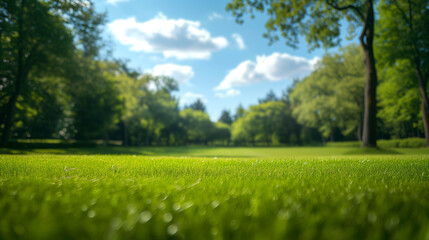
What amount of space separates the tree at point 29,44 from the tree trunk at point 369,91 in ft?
86.5

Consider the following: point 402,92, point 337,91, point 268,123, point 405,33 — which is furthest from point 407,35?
point 268,123

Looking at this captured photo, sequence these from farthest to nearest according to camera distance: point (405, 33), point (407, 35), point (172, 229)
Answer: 1. point (405, 33)
2. point (407, 35)
3. point (172, 229)

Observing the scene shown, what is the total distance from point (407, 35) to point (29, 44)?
37.0m

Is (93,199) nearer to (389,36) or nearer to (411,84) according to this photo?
(389,36)

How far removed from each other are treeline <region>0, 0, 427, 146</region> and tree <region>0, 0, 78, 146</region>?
8 centimetres

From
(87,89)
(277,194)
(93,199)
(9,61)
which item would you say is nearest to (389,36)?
(277,194)

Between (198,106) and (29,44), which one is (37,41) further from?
(198,106)

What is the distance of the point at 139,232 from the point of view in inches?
51.2

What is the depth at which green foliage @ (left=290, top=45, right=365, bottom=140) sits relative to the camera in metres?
41.8

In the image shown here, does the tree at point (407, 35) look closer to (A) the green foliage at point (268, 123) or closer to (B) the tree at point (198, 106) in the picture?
(A) the green foliage at point (268, 123)

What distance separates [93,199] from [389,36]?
29.4 m

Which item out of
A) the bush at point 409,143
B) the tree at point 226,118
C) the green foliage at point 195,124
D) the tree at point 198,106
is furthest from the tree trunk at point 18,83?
the tree at point 226,118

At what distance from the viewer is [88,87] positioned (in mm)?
25125

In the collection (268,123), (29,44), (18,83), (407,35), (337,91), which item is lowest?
(268,123)
